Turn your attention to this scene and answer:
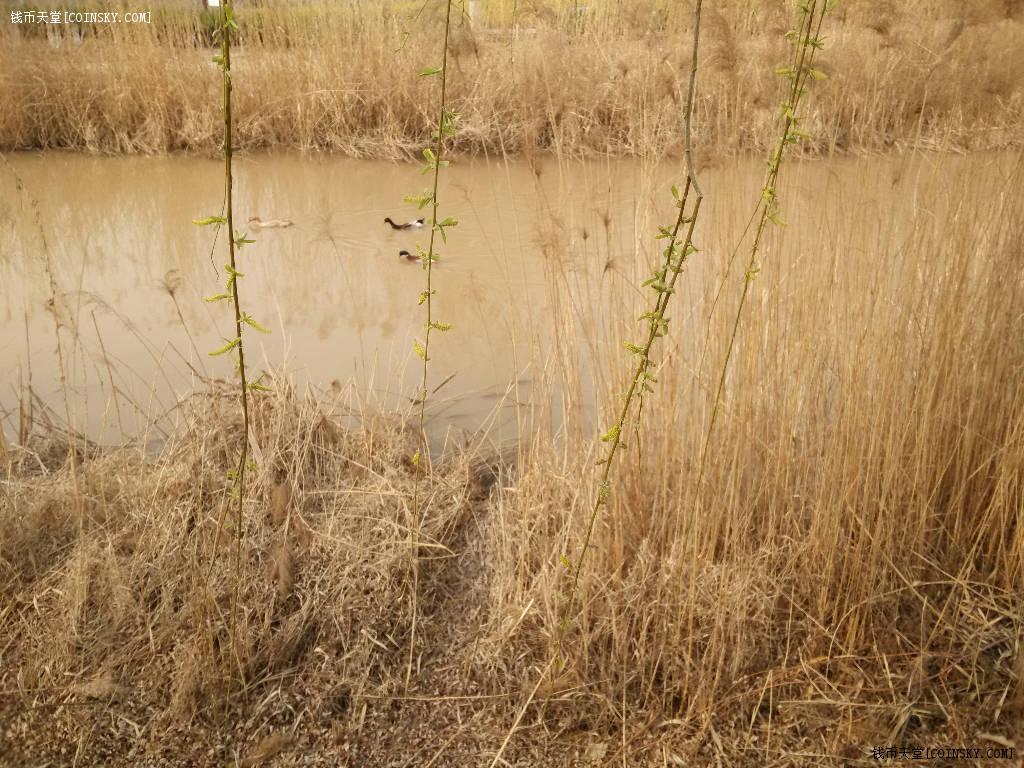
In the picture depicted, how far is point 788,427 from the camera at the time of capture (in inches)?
63.2

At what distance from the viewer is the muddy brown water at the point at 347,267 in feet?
5.75

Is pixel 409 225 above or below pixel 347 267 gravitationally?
above

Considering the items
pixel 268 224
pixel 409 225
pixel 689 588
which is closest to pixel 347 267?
pixel 409 225

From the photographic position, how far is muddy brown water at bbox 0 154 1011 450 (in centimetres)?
175

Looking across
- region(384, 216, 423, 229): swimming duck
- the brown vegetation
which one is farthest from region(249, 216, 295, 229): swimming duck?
the brown vegetation

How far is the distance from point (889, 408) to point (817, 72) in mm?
599

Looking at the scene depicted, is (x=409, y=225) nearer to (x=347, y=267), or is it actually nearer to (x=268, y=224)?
(x=347, y=267)

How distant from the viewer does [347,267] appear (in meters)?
3.63

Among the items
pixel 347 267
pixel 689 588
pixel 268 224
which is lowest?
pixel 689 588

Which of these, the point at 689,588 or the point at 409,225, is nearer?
the point at 689,588

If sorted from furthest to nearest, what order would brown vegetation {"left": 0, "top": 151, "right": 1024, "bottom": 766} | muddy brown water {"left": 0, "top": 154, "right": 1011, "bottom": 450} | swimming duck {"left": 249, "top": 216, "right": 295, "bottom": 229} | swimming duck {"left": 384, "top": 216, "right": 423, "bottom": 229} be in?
1. swimming duck {"left": 249, "top": 216, "right": 295, "bottom": 229}
2. swimming duck {"left": 384, "top": 216, "right": 423, "bottom": 229}
3. muddy brown water {"left": 0, "top": 154, "right": 1011, "bottom": 450}
4. brown vegetation {"left": 0, "top": 151, "right": 1024, "bottom": 766}

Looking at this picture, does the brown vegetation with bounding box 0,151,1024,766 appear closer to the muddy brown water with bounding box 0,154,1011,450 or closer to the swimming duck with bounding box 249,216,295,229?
the muddy brown water with bounding box 0,154,1011,450

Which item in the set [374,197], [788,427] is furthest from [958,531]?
[374,197]

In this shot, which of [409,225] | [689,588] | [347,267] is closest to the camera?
[689,588]
